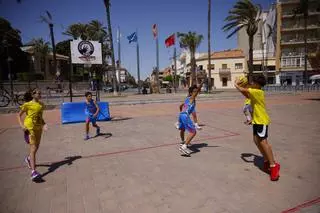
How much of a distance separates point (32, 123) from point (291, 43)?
5943cm

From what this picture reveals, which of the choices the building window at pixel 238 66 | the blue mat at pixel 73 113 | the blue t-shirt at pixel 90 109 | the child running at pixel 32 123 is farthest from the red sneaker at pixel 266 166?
the building window at pixel 238 66

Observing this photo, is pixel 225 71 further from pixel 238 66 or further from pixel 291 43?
pixel 291 43

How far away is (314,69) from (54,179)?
58598mm

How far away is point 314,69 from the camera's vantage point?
168 ft

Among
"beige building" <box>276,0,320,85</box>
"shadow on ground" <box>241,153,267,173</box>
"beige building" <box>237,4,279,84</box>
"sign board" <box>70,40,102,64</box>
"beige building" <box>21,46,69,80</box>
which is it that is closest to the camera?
"shadow on ground" <box>241,153,267,173</box>

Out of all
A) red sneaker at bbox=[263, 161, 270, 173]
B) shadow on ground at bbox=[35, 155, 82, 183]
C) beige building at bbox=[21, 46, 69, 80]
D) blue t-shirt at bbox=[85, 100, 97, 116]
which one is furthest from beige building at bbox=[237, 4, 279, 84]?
shadow on ground at bbox=[35, 155, 82, 183]

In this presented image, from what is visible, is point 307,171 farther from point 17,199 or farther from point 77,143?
point 77,143

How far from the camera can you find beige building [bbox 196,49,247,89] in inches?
2355

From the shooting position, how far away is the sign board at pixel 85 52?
12.5m

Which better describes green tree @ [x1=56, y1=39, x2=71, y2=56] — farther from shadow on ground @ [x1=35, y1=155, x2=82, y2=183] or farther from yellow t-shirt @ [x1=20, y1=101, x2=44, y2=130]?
yellow t-shirt @ [x1=20, y1=101, x2=44, y2=130]

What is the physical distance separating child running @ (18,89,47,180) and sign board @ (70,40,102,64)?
8.21 meters

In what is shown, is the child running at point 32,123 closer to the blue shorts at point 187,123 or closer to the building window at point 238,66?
the blue shorts at point 187,123

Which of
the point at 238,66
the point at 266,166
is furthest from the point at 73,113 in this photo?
the point at 238,66

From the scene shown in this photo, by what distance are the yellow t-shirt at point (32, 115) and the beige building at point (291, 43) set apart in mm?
57596
